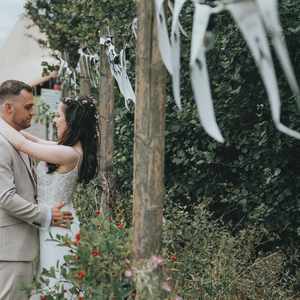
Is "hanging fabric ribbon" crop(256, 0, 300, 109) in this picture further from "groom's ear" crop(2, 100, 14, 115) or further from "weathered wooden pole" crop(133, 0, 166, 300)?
"groom's ear" crop(2, 100, 14, 115)

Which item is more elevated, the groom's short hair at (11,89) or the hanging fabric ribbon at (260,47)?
the groom's short hair at (11,89)

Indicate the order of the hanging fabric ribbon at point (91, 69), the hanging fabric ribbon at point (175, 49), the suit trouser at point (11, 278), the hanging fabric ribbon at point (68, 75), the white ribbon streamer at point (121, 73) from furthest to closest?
the hanging fabric ribbon at point (68, 75) < the hanging fabric ribbon at point (91, 69) < the white ribbon streamer at point (121, 73) < the suit trouser at point (11, 278) < the hanging fabric ribbon at point (175, 49)

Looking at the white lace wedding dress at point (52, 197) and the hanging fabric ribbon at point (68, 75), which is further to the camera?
the hanging fabric ribbon at point (68, 75)

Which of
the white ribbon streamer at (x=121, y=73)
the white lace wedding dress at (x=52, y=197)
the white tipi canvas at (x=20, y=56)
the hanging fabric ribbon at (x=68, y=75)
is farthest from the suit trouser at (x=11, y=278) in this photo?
the white tipi canvas at (x=20, y=56)

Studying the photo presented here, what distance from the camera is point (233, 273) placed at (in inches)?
192

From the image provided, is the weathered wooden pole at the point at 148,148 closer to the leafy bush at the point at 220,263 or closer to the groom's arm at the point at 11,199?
the groom's arm at the point at 11,199

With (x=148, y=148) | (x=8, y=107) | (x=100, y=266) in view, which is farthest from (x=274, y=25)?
(x=8, y=107)

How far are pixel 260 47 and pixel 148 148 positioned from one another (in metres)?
1.13

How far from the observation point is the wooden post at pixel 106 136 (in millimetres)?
6195

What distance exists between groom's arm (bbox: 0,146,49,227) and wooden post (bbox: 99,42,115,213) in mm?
2269

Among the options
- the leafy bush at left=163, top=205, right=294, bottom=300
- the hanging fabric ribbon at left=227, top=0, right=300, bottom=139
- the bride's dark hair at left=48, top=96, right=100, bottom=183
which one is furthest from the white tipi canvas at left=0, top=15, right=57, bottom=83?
the hanging fabric ribbon at left=227, top=0, right=300, bottom=139

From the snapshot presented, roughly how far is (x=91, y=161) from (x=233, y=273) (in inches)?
51.4

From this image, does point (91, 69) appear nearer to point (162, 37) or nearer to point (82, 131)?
point (82, 131)

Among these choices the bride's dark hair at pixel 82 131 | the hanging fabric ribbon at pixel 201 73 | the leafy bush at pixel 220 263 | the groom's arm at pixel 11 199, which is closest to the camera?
the hanging fabric ribbon at pixel 201 73
